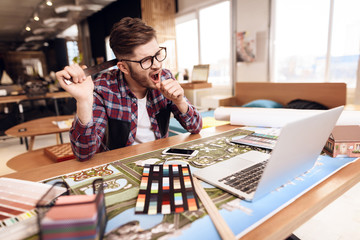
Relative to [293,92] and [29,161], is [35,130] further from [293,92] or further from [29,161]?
[293,92]

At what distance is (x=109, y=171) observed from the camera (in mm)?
783

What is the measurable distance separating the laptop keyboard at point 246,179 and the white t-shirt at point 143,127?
0.74m

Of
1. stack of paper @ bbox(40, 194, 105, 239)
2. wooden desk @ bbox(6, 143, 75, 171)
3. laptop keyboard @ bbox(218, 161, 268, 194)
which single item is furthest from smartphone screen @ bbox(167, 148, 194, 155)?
wooden desk @ bbox(6, 143, 75, 171)

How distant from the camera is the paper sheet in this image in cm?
111

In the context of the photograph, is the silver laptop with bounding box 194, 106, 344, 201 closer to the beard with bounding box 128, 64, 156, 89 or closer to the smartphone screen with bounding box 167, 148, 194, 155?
the smartphone screen with bounding box 167, 148, 194, 155

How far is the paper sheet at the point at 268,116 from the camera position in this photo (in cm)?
111

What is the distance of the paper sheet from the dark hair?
63 centimetres

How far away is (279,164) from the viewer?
0.52 meters

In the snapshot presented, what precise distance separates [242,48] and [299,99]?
1.69 m

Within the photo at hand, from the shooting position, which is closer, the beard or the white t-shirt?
the beard

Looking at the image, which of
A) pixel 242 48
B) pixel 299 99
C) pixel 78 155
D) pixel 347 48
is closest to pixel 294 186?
pixel 78 155

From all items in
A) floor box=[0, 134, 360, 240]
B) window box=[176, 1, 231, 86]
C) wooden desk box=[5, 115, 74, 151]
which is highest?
window box=[176, 1, 231, 86]

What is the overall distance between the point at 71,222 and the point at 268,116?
1.11 m

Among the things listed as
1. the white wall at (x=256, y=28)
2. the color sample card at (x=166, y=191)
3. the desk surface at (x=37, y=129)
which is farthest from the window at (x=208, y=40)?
the color sample card at (x=166, y=191)
